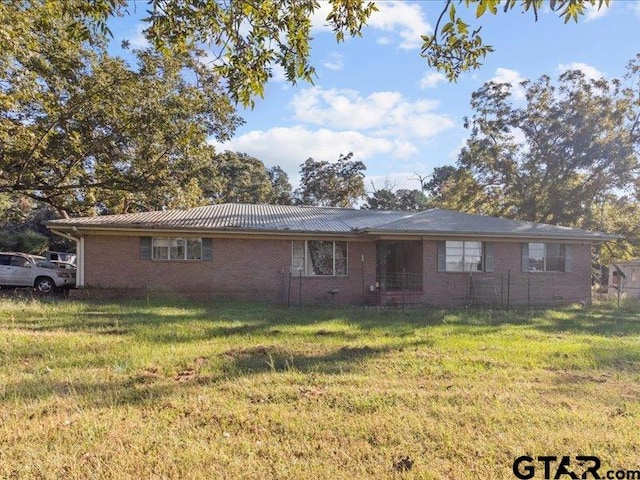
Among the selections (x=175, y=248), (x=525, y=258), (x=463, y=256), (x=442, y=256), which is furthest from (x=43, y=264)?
(x=525, y=258)

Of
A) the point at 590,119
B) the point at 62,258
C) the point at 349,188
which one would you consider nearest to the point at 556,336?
the point at 590,119

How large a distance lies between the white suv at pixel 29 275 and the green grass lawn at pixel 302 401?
25.2 feet

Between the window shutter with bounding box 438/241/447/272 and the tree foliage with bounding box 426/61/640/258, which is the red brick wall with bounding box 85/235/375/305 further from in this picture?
the tree foliage with bounding box 426/61/640/258

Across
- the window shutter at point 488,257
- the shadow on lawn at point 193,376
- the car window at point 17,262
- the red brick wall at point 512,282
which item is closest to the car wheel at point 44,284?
the car window at point 17,262

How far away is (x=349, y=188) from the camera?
138 ft

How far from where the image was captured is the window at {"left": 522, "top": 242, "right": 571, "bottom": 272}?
18078mm

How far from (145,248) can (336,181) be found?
2733cm

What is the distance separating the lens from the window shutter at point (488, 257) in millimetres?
17641

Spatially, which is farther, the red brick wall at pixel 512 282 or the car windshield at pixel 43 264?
the car windshield at pixel 43 264

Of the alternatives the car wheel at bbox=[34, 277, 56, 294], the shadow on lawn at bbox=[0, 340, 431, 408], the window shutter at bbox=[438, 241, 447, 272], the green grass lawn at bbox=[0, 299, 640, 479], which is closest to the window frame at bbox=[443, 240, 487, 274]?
the window shutter at bbox=[438, 241, 447, 272]

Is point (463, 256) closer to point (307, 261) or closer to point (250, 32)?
point (307, 261)

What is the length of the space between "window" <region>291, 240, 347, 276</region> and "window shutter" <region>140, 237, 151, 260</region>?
4.91m

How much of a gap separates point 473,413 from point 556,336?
669 centimetres

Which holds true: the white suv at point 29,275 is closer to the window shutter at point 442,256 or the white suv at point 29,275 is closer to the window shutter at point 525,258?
the window shutter at point 442,256
